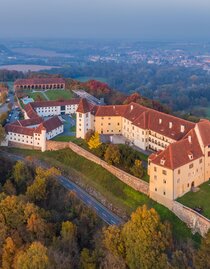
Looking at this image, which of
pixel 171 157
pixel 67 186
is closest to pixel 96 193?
pixel 67 186

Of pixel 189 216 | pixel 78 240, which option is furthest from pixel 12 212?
pixel 189 216

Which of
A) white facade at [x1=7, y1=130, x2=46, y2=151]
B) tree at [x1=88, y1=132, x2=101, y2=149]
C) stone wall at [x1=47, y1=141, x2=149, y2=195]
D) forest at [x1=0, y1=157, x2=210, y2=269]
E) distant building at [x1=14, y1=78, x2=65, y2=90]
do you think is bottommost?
forest at [x1=0, y1=157, x2=210, y2=269]

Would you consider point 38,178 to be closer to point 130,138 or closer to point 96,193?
point 96,193

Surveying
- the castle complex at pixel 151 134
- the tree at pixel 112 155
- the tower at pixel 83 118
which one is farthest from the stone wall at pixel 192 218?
the tower at pixel 83 118

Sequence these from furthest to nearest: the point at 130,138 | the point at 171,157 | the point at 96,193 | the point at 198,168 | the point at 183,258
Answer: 1. the point at 130,138
2. the point at 96,193
3. the point at 198,168
4. the point at 171,157
5. the point at 183,258

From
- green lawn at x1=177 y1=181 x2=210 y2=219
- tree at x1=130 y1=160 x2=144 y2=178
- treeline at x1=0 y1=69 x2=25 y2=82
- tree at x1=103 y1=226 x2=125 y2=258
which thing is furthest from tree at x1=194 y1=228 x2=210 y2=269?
treeline at x1=0 y1=69 x2=25 y2=82

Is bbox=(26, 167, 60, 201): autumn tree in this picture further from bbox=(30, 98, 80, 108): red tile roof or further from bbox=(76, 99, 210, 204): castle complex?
bbox=(30, 98, 80, 108): red tile roof

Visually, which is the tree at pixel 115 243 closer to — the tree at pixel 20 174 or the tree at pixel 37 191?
the tree at pixel 37 191
